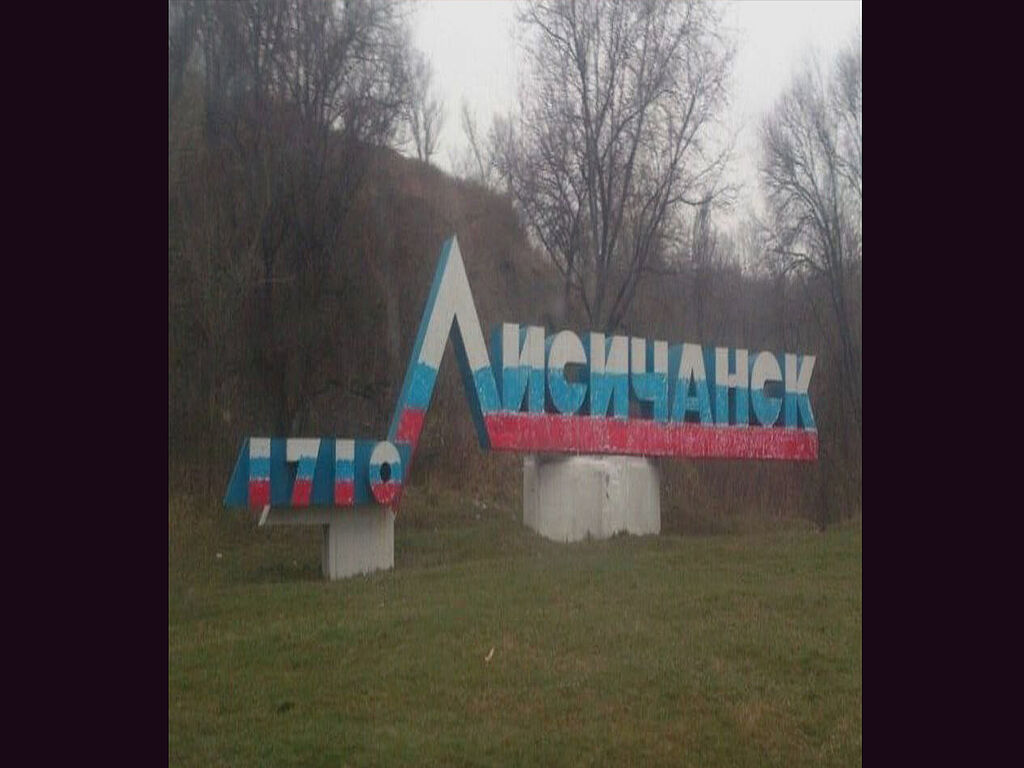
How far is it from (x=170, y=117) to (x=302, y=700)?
287 centimetres

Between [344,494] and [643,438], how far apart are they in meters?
2.09

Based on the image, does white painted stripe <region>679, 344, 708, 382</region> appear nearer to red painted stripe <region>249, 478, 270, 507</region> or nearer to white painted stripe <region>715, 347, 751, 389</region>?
white painted stripe <region>715, 347, 751, 389</region>

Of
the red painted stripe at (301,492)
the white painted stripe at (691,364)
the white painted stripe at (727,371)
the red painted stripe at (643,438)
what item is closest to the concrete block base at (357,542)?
the red painted stripe at (301,492)

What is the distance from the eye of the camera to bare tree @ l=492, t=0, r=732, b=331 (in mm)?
7547

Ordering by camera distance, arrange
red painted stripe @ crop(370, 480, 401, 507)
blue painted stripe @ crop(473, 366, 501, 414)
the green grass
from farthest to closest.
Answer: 1. blue painted stripe @ crop(473, 366, 501, 414)
2. red painted stripe @ crop(370, 480, 401, 507)
3. the green grass

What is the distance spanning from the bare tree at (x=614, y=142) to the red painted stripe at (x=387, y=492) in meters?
1.65

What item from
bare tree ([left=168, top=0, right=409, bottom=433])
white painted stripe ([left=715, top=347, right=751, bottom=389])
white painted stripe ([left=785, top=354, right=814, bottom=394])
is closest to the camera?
bare tree ([left=168, top=0, right=409, bottom=433])

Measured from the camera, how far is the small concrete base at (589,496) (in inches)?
293

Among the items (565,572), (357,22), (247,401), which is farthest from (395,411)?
(357,22)

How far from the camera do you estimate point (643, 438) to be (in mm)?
7852

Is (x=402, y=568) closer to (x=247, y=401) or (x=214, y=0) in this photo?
(x=247, y=401)

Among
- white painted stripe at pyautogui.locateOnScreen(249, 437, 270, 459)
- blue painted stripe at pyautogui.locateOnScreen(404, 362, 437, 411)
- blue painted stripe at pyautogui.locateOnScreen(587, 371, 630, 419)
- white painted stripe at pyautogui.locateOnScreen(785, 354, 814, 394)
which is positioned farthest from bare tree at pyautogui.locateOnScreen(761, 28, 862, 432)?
white painted stripe at pyautogui.locateOnScreen(249, 437, 270, 459)

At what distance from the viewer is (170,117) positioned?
20.2 ft

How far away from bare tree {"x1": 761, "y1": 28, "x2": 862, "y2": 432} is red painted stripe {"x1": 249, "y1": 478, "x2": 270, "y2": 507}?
3.57m
